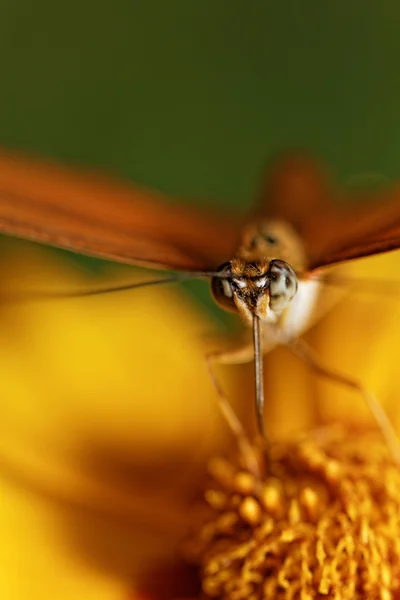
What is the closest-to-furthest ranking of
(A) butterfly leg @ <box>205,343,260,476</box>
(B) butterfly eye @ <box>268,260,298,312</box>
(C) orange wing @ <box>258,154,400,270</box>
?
1. (B) butterfly eye @ <box>268,260,298,312</box>
2. (A) butterfly leg @ <box>205,343,260,476</box>
3. (C) orange wing @ <box>258,154,400,270</box>

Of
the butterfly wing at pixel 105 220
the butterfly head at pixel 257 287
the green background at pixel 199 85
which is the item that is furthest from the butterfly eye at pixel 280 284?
the green background at pixel 199 85

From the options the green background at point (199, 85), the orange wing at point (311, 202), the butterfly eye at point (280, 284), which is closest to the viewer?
the butterfly eye at point (280, 284)

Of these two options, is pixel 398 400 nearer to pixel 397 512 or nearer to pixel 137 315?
pixel 397 512

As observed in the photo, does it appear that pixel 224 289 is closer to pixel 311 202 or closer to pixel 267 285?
pixel 267 285

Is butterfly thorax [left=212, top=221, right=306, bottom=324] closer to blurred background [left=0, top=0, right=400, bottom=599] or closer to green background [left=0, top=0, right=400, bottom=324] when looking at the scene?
blurred background [left=0, top=0, right=400, bottom=599]

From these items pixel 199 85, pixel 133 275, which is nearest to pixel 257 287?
pixel 133 275

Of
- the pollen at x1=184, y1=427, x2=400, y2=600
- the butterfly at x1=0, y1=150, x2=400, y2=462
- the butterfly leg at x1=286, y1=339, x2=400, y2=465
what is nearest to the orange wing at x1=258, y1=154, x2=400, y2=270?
the butterfly at x1=0, y1=150, x2=400, y2=462

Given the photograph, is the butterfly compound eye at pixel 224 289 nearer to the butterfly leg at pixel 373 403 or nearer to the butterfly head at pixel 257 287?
the butterfly head at pixel 257 287
